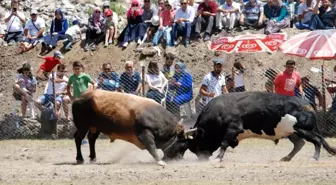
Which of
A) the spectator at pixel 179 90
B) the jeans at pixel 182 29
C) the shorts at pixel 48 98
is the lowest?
the shorts at pixel 48 98

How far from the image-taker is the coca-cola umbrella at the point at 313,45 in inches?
885

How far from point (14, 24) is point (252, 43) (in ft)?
26.5

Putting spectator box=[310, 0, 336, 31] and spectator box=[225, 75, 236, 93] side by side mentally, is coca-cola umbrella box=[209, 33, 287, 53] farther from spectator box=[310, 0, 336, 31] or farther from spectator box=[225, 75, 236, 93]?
spectator box=[310, 0, 336, 31]

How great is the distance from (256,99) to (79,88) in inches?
236

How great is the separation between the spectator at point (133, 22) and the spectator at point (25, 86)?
4.28 meters

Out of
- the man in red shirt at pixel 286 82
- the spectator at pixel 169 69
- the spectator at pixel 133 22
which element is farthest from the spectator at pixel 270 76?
the spectator at pixel 133 22

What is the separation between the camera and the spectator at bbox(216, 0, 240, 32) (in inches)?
1061

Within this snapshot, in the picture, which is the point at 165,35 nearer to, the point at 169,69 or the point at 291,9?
the point at 291,9

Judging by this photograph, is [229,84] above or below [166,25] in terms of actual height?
below

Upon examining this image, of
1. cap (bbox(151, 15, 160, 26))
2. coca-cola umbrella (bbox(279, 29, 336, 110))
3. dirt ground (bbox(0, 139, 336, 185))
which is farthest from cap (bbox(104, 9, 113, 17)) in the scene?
dirt ground (bbox(0, 139, 336, 185))

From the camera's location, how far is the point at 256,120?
18141mm

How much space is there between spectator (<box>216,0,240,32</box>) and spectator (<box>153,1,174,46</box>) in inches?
51.8

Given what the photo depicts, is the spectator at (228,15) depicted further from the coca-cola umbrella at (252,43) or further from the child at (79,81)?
the child at (79,81)

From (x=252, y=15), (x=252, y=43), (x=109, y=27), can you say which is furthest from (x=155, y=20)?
(x=252, y=43)
